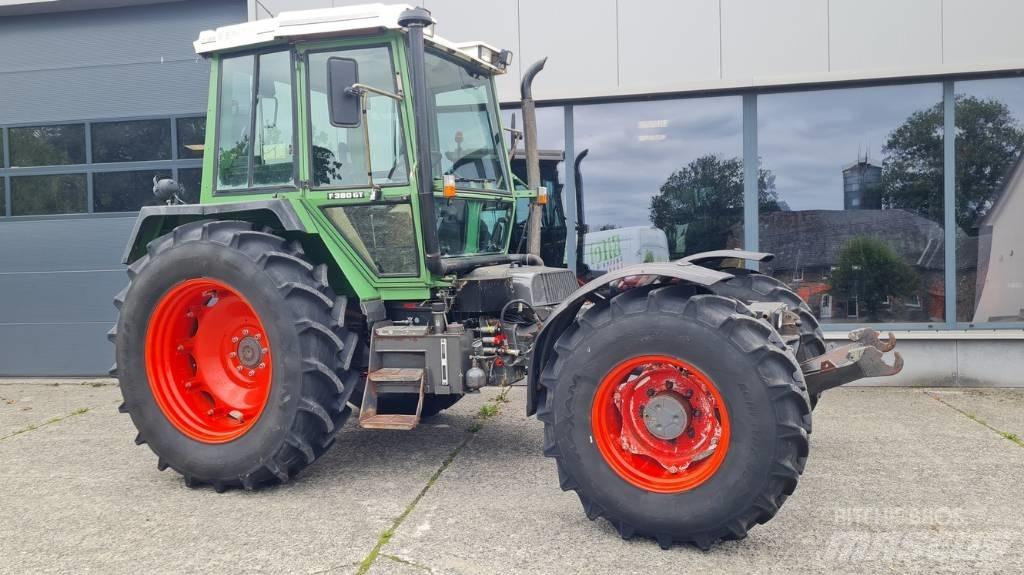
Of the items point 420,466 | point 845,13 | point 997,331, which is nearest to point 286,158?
point 420,466

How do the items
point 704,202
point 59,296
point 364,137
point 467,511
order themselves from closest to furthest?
1. point 467,511
2. point 364,137
3. point 704,202
4. point 59,296

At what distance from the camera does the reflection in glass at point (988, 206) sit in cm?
736

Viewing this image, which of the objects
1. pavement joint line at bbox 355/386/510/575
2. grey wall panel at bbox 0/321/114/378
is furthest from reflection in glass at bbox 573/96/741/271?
grey wall panel at bbox 0/321/114/378

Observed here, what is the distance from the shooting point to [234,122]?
498 cm

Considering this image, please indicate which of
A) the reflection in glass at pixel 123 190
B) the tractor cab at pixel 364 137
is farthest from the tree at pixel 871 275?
the reflection in glass at pixel 123 190

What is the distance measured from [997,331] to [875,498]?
4.01 meters

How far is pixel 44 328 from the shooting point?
851cm

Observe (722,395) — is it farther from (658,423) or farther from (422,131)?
(422,131)

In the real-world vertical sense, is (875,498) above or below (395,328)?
below

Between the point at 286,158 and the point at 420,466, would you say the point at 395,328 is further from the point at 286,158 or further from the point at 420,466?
the point at 286,158

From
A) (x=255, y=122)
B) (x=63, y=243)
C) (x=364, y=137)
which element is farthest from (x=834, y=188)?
(x=63, y=243)

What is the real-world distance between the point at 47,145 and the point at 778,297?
765 centimetres

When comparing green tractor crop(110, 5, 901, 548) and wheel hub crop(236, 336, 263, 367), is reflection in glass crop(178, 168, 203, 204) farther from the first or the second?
wheel hub crop(236, 336, 263, 367)

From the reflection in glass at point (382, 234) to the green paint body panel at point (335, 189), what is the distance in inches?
1.4
